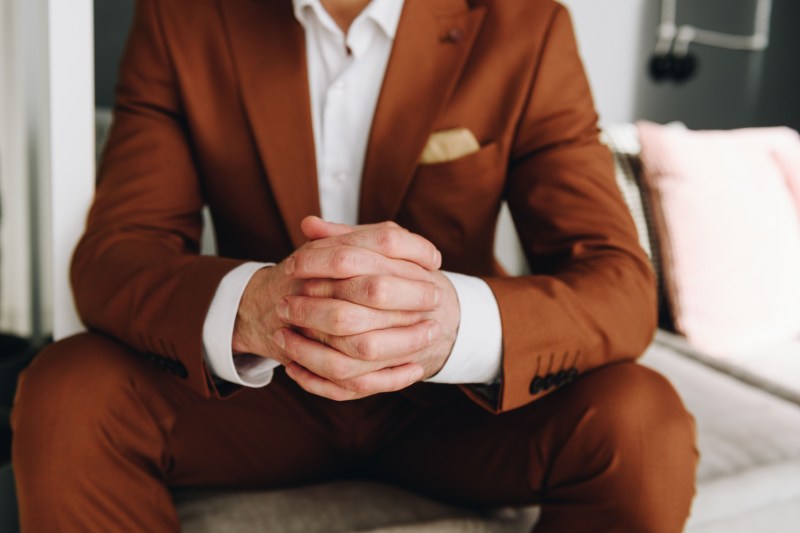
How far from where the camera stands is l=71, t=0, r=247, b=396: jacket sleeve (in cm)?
75

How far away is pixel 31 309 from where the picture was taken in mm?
Answer: 1470

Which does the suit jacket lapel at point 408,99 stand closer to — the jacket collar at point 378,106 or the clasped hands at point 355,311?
the jacket collar at point 378,106

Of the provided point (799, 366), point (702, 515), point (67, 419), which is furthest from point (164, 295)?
point (799, 366)

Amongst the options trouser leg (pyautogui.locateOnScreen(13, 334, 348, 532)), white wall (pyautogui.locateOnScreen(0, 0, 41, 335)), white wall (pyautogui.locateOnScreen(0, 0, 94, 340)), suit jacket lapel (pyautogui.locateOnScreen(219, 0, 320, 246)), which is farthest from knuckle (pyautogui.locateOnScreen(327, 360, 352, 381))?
white wall (pyautogui.locateOnScreen(0, 0, 41, 335))

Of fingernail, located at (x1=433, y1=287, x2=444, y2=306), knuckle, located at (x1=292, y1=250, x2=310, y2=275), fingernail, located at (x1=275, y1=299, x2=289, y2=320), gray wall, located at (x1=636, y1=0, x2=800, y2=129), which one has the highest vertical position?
gray wall, located at (x1=636, y1=0, x2=800, y2=129)

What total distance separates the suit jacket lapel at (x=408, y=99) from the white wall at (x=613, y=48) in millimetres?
1289

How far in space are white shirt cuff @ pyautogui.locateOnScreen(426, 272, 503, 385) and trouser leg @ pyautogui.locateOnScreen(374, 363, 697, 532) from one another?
93 millimetres

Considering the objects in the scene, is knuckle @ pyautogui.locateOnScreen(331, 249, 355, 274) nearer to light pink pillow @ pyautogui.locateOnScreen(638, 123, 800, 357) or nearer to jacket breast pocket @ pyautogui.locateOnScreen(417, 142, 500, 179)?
jacket breast pocket @ pyautogui.locateOnScreen(417, 142, 500, 179)

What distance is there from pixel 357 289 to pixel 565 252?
39 cm

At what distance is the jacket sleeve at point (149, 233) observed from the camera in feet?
2.46

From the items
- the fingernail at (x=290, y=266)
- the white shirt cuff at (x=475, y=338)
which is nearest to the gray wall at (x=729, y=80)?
the white shirt cuff at (x=475, y=338)

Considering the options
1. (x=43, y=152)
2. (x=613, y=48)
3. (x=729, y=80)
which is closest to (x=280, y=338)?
(x=43, y=152)

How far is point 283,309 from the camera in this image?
675 millimetres

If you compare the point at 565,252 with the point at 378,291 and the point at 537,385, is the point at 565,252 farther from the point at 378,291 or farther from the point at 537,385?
the point at 378,291
